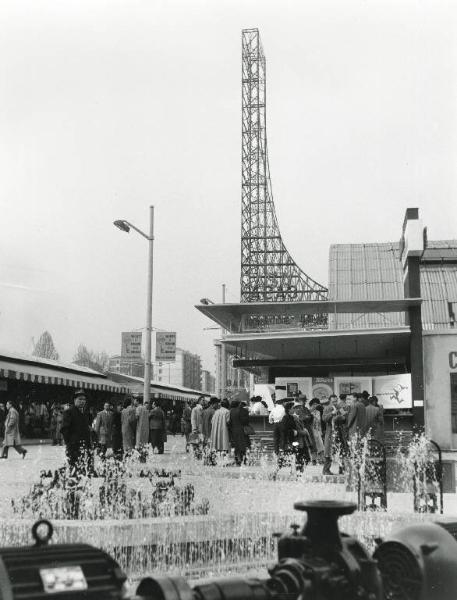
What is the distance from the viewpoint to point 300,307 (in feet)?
70.3

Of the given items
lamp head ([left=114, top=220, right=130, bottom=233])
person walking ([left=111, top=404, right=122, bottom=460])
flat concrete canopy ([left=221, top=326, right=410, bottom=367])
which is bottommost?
person walking ([left=111, top=404, right=122, bottom=460])

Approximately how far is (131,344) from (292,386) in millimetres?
7182

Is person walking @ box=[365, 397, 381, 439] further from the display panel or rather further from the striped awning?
the striped awning

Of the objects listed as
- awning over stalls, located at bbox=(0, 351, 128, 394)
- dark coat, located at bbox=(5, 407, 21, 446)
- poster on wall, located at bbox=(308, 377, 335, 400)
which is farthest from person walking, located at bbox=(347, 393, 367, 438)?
awning over stalls, located at bbox=(0, 351, 128, 394)

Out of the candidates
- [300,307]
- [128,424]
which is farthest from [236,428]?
[300,307]

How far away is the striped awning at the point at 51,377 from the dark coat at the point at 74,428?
15.4 m

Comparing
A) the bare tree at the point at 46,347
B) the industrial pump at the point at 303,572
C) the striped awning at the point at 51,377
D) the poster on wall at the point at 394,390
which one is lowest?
the industrial pump at the point at 303,572

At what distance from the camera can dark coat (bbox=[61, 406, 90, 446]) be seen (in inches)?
466

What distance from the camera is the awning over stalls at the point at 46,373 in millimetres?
27909

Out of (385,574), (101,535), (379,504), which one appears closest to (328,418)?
(379,504)

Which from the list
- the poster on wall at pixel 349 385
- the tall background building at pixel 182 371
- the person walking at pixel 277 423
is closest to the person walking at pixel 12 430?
the person walking at pixel 277 423

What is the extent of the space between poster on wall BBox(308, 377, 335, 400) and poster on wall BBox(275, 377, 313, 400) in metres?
0.17

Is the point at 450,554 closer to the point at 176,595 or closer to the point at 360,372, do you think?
the point at 176,595

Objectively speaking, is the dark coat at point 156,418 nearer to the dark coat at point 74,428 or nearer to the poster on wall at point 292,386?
the poster on wall at point 292,386
